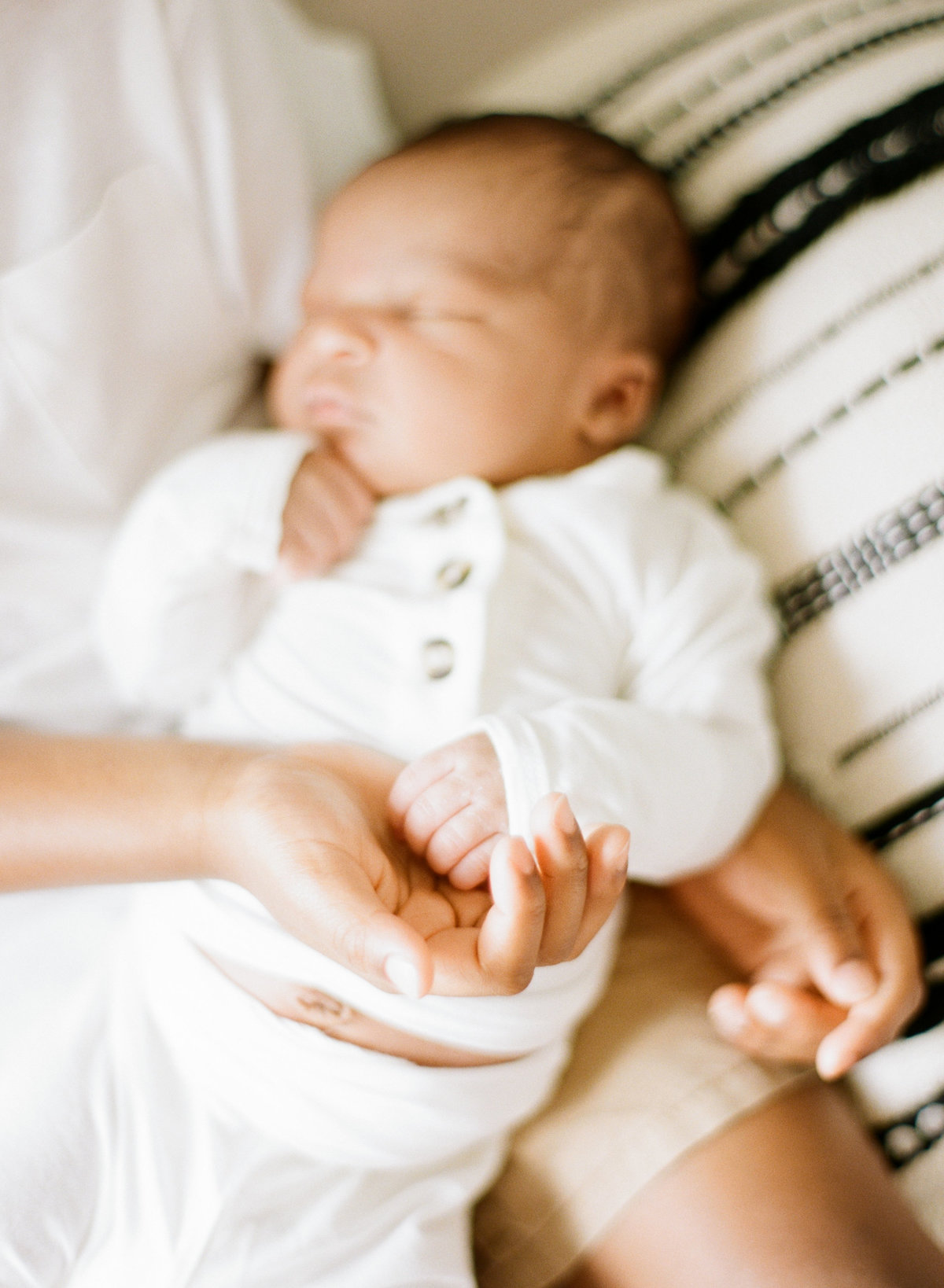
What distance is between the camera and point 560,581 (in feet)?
2.48

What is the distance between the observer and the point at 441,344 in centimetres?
79

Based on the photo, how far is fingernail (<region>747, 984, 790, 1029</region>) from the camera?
620 mm

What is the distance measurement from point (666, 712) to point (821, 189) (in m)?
A: 0.48

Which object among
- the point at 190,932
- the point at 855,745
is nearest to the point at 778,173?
the point at 855,745

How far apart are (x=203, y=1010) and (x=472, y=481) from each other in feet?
1.47

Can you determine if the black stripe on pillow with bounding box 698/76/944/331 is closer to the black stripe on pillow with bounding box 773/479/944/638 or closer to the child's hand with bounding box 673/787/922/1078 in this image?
the black stripe on pillow with bounding box 773/479/944/638

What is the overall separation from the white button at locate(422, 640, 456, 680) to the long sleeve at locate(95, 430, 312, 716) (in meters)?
0.15

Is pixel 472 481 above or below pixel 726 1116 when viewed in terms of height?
above

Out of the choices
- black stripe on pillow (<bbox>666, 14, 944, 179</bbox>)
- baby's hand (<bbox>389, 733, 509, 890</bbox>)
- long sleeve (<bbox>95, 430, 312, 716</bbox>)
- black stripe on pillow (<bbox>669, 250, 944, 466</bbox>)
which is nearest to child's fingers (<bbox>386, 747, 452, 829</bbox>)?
baby's hand (<bbox>389, 733, 509, 890</bbox>)

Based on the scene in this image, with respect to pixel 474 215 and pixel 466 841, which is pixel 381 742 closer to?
pixel 466 841

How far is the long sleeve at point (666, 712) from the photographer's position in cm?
60

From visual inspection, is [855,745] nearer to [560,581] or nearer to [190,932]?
[560,581]

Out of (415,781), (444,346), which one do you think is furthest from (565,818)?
(444,346)

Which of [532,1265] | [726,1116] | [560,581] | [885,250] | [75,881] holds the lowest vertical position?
[532,1265]
